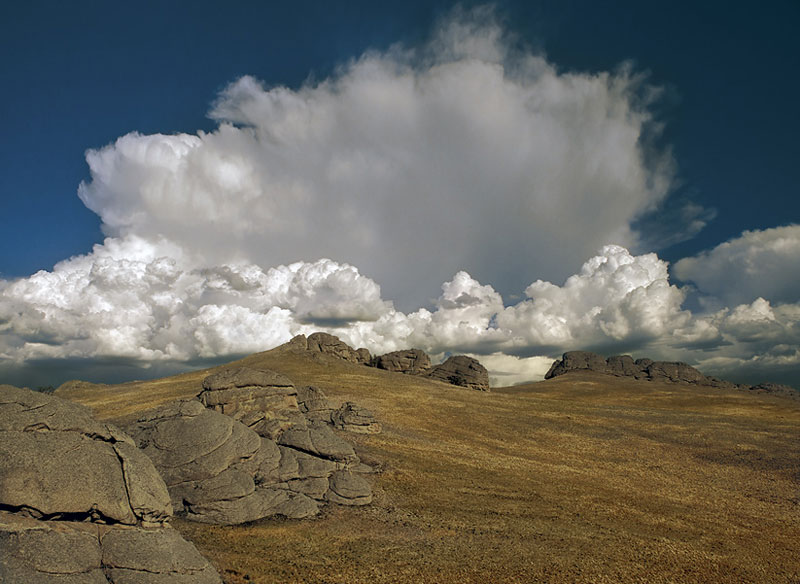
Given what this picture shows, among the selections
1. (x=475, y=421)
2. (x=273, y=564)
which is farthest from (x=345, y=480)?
(x=475, y=421)

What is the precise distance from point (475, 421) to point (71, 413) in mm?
43628

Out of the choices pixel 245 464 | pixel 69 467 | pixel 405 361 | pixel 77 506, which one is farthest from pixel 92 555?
pixel 405 361

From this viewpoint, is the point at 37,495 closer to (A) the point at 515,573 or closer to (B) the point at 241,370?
(A) the point at 515,573

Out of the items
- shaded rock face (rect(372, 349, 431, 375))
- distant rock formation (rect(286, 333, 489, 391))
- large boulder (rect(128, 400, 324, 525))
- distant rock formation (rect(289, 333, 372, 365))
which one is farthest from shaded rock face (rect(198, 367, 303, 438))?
shaded rock face (rect(372, 349, 431, 375))

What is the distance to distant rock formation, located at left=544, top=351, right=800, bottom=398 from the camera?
136 metres

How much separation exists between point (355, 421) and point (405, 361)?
75.2 meters

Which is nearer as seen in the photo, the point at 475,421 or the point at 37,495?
the point at 37,495

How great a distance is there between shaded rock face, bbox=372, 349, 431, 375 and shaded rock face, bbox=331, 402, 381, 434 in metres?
69.3

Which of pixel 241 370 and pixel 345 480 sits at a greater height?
pixel 241 370

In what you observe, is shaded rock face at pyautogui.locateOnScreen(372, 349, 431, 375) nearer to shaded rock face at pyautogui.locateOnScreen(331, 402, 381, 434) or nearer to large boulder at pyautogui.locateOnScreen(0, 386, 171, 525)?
shaded rock face at pyautogui.locateOnScreen(331, 402, 381, 434)

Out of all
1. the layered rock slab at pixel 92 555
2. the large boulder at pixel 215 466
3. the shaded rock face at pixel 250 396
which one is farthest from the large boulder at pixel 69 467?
the shaded rock face at pixel 250 396

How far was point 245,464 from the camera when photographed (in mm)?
23375

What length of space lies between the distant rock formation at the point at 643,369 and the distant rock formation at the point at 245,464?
142 m

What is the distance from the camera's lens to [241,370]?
35.9m
